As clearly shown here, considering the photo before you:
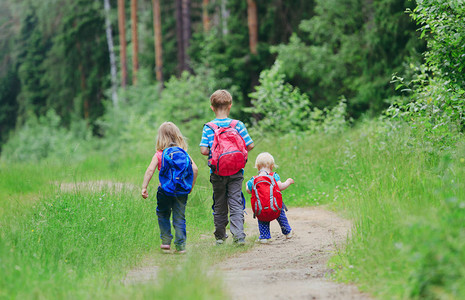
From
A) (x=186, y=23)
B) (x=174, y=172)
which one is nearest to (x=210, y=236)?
(x=174, y=172)

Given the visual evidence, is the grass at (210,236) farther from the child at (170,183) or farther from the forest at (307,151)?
the child at (170,183)

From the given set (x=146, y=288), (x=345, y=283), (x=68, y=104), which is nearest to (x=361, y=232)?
(x=345, y=283)

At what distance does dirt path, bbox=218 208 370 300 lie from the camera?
4133 millimetres

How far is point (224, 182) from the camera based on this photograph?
6.68 metres

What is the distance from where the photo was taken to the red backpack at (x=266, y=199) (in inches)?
265

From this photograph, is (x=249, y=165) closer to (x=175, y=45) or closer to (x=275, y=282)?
(x=275, y=282)

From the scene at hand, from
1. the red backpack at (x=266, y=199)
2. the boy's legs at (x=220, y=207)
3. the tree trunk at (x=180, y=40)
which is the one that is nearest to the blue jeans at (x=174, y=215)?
the boy's legs at (x=220, y=207)

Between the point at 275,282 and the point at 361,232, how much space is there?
1074mm

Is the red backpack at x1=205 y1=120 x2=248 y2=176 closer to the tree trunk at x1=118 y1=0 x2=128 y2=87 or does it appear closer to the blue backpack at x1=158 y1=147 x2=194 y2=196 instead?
the blue backpack at x1=158 y1=147 x2=194 y2=196

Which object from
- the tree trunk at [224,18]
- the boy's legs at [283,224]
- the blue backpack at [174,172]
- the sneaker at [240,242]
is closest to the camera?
the blue backpack at [174,172]

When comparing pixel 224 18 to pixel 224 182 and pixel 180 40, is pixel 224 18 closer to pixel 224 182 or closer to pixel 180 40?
pixel 180 40

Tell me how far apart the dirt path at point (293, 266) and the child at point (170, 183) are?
0.89 metres

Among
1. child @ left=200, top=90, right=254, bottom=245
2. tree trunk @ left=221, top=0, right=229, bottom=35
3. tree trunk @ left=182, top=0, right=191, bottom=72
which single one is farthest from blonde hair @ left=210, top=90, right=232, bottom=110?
tree trunk @ left=182, top=0, right=191, bottom=72

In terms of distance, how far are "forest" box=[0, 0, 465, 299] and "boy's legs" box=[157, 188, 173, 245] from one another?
0.69 feet
